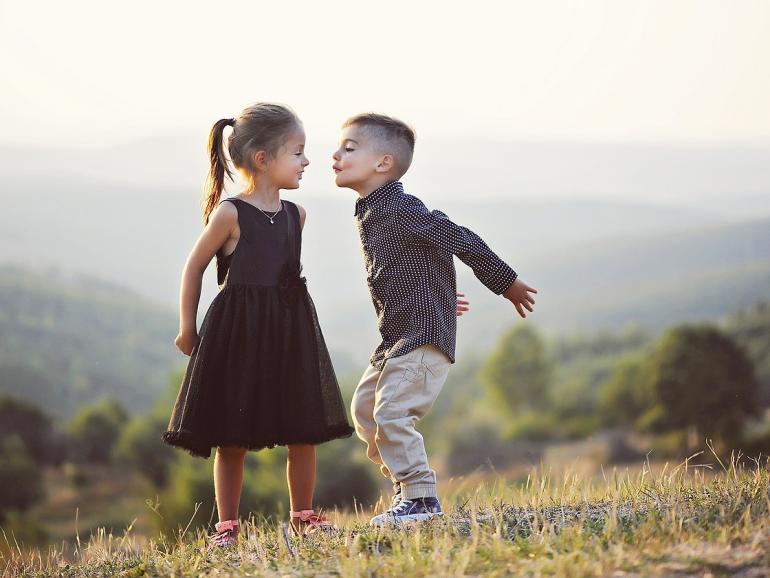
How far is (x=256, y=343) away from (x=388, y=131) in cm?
101

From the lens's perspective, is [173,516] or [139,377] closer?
[173,516]

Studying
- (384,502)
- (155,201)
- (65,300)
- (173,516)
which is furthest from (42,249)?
(384,502)

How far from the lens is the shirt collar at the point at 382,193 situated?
4.14 m

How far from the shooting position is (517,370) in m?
35.6

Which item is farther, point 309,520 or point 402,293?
point 309,520

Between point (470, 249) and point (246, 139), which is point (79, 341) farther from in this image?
point (470, 249)

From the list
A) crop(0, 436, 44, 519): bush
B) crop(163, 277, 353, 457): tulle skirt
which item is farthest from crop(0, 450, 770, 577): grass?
crop(0, 436, 44, 519): bush

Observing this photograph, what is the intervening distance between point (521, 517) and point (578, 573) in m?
0.91

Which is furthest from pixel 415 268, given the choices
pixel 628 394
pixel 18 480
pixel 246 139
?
pixel 628 394

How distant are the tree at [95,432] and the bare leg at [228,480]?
29.9m

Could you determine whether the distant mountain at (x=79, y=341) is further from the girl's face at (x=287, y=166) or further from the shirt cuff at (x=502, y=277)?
the shirt cuff at (x=502, y=277)

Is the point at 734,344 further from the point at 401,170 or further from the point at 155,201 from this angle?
the point at 155,201

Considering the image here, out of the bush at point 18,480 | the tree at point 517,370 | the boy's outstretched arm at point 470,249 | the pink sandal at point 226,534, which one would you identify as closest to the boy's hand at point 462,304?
the boy's outstretched arm at point 470,249

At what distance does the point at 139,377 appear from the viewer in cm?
4288
